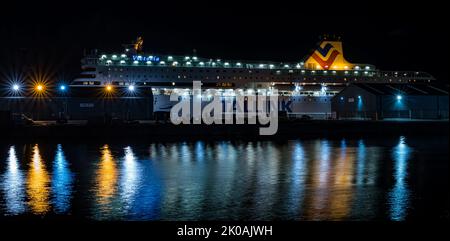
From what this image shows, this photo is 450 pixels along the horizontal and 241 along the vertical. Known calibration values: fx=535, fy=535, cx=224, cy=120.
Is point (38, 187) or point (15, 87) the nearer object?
point (38, 187)

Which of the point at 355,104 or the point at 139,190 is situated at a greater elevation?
the point at 355,104

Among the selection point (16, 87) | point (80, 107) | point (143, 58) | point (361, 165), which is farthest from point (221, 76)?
point (361, 165)

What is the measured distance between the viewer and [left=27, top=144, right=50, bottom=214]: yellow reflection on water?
10945 mm

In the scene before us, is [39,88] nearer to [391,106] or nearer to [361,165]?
[391,106]

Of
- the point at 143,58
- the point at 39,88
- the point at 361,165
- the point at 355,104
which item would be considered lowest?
the point at 361,165

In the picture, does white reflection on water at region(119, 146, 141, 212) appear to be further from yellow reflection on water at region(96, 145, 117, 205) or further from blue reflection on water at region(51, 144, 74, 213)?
blue reflection on water at region(51, 144, 74, 213)

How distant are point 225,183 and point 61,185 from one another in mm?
4297

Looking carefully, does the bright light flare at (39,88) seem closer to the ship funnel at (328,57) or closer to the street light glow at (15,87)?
the street light glow at (15,87)

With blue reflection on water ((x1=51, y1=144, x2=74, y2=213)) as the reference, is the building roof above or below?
above

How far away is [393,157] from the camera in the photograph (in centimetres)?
2133

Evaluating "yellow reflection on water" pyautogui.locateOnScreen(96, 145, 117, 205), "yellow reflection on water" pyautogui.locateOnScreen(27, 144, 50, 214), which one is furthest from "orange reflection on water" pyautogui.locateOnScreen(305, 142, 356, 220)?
"yellow reflection on water" pyautogui.locateOnScreen(27, 144, 50, 214)

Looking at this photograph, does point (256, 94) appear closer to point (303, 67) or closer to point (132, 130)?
point (303, 67)

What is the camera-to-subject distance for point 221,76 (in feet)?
220

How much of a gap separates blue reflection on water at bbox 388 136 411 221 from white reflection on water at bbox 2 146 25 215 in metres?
7.32
